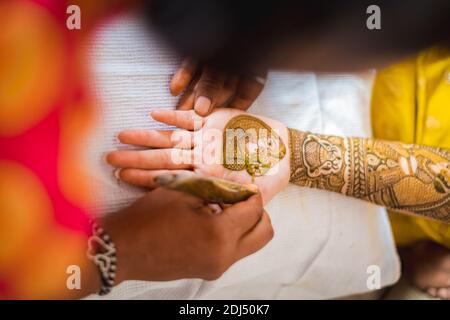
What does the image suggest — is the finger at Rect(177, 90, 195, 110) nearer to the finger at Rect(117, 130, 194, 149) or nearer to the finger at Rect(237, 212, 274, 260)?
the finger at Rect(117, 130, 194, 149)

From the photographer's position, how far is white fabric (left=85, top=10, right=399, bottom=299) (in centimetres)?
82

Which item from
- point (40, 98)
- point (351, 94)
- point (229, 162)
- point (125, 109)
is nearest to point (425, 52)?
point (351, 94)

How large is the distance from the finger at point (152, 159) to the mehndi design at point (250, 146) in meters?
0.07

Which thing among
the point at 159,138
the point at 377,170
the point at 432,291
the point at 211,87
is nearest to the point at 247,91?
the point at 211,87

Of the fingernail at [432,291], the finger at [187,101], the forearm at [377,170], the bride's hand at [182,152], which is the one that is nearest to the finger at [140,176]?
the bride's hand at [182,152]

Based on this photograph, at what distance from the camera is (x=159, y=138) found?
840 millimetres

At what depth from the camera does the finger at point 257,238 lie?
2.91 feet

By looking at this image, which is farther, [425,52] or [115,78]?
[425,52]

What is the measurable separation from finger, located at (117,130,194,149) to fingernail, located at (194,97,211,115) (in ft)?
0.13

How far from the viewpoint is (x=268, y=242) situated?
901mm
